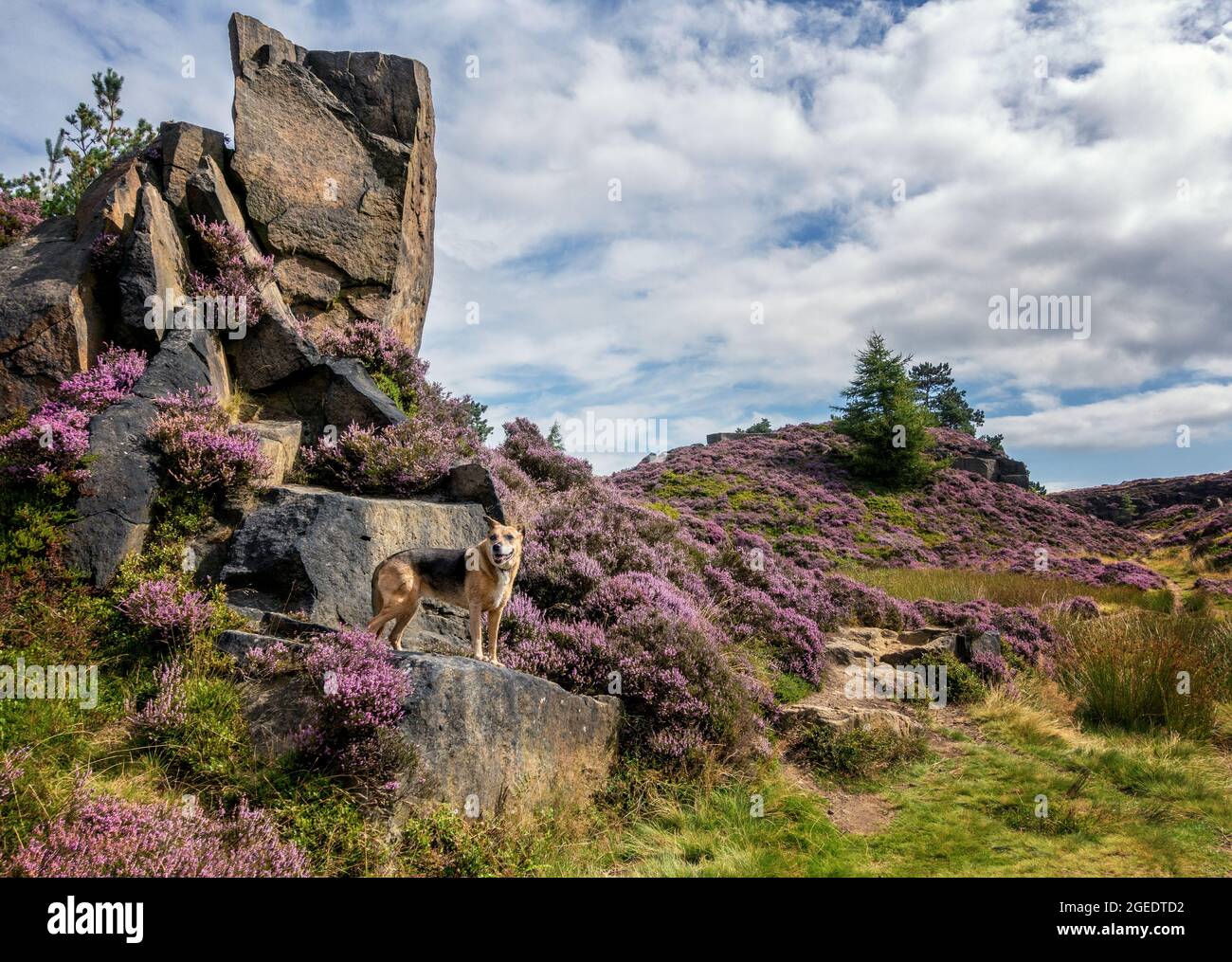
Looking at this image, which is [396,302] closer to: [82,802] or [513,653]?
[513,653]

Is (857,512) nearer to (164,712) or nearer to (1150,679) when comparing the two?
(1150,679)

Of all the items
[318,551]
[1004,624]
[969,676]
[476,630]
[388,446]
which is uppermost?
[388,446]

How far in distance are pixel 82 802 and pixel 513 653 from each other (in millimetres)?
4216

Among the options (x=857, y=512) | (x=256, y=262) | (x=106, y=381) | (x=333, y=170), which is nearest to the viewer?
(x=106, y=381)

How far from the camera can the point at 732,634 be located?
1089 centimetres

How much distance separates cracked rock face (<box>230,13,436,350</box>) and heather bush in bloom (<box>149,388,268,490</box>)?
5.02 m

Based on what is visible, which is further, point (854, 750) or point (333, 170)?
point (333, 170)

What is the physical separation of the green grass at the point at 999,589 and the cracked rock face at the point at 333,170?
16.4 m

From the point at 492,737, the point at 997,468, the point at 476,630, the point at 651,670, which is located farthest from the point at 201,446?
the point at 997,468

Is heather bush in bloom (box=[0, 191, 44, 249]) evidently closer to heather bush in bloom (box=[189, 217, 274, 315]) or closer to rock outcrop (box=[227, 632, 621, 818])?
heather bush in bloom (box=[189, 217, 274, 315])

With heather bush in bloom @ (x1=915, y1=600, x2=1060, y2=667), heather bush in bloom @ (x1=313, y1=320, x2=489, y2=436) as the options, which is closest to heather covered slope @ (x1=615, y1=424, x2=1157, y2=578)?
heather bush in bloom @ (x1=915, y1=600, x2=1060, y2=667)

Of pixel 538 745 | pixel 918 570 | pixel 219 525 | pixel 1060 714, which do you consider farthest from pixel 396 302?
pixel 918 570

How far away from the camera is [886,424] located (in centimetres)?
3475

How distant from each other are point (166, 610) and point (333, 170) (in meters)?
10.9
